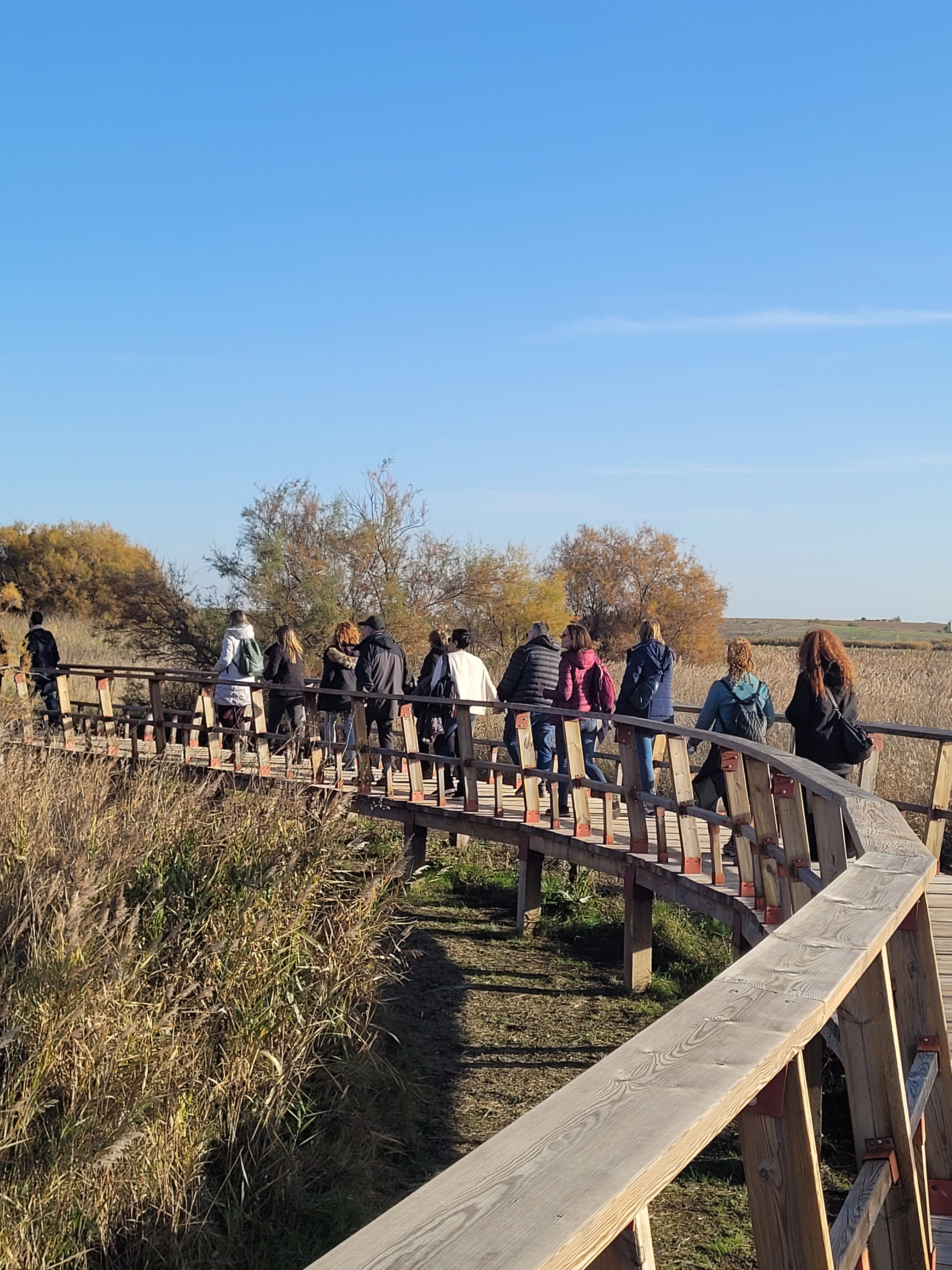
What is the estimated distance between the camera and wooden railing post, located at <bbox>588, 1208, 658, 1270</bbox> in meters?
1.45

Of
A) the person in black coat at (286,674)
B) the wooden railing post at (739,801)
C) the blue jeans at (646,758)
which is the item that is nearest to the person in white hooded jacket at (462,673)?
the person in black coat at (286,674)

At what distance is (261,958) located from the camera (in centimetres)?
625

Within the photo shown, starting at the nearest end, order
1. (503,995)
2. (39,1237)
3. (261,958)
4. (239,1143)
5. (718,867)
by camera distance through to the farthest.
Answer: (39,1237) < (239,1143) < (261,958) < (718,867) < (503,995)

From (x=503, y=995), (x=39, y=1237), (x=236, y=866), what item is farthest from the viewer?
(x=503, y=995)

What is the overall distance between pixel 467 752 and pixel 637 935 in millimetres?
2174

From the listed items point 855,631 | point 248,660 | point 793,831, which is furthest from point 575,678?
point 855,631

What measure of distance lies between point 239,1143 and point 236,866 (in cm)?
174

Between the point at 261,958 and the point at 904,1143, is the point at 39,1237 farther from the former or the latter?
the point at 904,1143

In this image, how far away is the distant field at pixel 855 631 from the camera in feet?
226

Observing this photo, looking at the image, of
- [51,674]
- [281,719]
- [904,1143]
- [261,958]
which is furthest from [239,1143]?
[51,674]

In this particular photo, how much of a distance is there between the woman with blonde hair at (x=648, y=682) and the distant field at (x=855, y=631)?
35904 mm

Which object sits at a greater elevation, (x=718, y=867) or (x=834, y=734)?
(x=834, y=734)

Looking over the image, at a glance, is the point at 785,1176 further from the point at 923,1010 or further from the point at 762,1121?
the point at 923,1010

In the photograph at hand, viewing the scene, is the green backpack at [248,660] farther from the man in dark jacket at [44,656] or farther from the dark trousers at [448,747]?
the man in dark jacket at [44,656]
